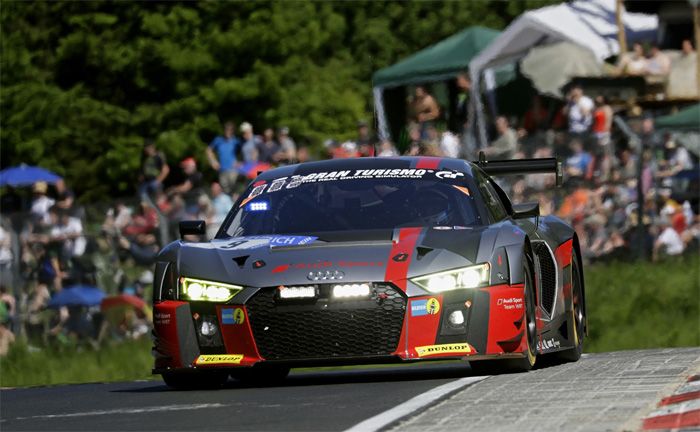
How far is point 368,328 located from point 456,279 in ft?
1.76

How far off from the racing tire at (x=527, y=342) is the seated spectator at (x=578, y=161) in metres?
9.71

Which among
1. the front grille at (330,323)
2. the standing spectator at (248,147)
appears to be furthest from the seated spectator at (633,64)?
the front grille at (330,323)

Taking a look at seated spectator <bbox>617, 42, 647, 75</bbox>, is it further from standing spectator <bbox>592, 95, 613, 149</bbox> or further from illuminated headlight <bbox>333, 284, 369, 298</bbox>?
illuminated headlight <bbox>333, 284, 369, 298</bbox>

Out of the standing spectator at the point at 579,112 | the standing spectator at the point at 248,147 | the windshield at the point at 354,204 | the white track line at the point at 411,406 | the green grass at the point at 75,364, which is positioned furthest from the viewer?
the standing spectator at the point at 248,147

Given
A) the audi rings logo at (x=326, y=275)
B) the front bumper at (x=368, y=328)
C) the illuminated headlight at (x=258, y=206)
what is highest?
the illuminated headlight at (x=258, y=206)

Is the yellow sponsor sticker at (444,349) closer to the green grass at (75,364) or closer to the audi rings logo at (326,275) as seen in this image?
the audi rings logo at (326,275)

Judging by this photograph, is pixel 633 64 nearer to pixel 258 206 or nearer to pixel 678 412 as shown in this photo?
pixel 258 206

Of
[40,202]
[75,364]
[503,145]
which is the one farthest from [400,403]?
[40,202]

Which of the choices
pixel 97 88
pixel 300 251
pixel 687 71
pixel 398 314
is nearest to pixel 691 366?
pixel 398 314

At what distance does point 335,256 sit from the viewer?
9.96m

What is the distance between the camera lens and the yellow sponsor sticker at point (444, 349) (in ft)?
32.4

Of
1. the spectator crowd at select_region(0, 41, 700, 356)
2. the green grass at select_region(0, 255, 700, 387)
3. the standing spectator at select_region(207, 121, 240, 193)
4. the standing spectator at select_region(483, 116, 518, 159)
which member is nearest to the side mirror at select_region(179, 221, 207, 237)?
the green grass at select_region(0, 255, 700, 387)

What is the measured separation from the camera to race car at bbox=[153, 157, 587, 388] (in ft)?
32.3

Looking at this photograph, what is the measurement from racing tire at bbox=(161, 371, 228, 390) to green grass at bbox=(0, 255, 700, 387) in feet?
21.7
